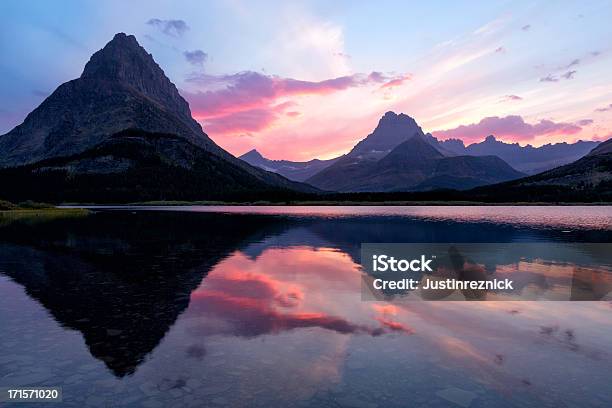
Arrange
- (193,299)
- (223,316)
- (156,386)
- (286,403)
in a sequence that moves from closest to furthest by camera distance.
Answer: (286,403) → (156,386) → (223,316) → (193,299)

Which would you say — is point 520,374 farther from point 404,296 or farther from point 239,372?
point 404,296

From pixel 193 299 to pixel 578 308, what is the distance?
21.9 meters

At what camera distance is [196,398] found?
40.2 ft

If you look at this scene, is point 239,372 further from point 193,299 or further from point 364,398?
point 193,299

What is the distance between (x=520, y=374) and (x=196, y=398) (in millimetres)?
10578

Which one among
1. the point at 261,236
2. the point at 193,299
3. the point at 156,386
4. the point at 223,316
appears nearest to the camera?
the point at 156,386

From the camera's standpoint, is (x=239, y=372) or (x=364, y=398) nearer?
(x=364, y=398)

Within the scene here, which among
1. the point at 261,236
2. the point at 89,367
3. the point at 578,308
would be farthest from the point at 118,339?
the point at 261,236

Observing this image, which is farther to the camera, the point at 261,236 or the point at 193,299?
the point at 261,236

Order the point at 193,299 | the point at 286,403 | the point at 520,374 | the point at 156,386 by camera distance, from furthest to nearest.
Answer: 1. the point at 193,299
2. the point at 520,374
3. the point at 156,386
4. the point at 286,403

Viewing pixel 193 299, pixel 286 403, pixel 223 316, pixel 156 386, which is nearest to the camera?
pixel 286 403

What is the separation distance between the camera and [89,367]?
48.0 ft

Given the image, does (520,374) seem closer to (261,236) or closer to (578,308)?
(578,308)

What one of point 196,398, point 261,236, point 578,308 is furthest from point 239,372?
point 261,236
